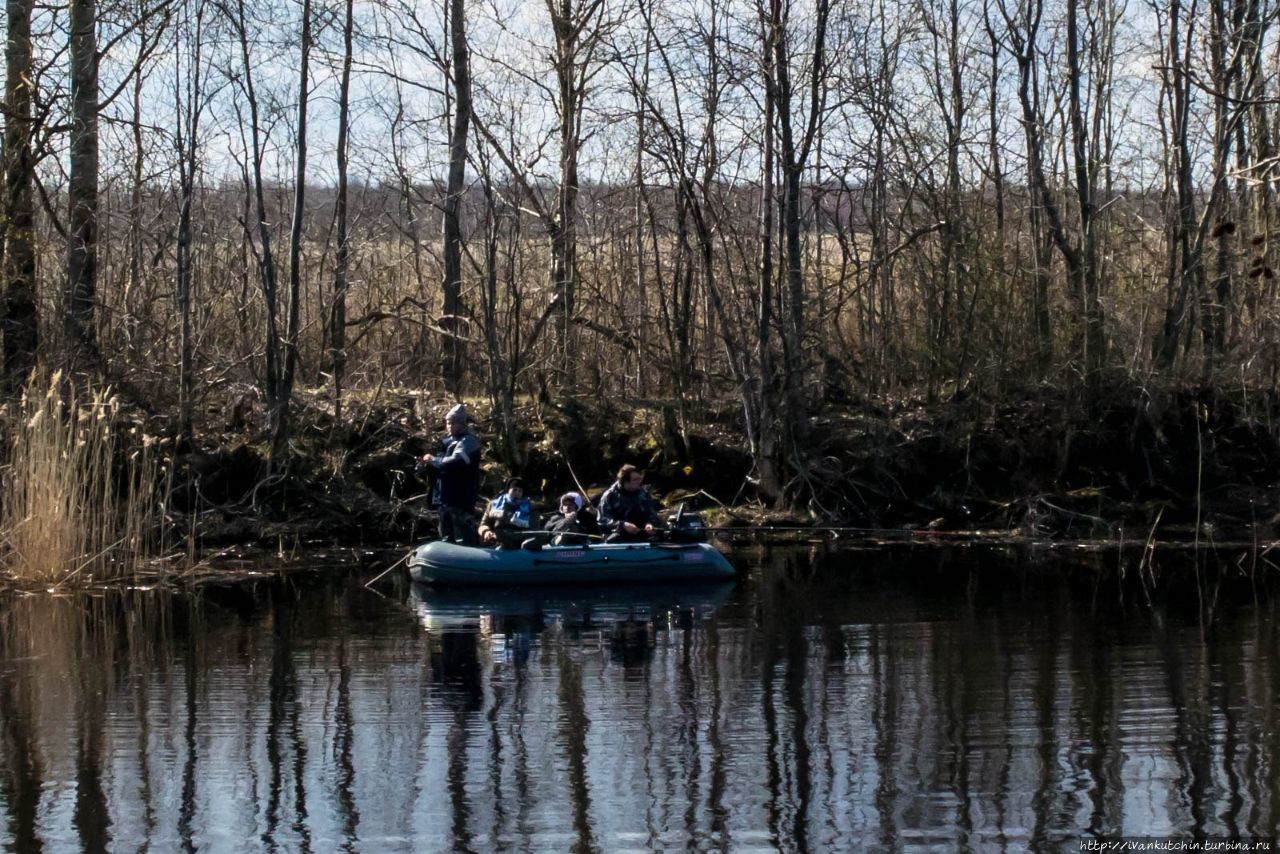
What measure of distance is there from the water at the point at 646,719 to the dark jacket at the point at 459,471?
5.30 ft

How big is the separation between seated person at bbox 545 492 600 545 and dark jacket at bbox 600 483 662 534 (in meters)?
0.15

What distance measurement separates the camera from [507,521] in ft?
48.7

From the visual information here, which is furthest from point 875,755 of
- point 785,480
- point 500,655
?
point 785,480

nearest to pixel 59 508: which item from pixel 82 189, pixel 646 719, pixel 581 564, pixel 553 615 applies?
pixel 553 615

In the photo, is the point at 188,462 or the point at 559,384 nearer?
the point at 188,462

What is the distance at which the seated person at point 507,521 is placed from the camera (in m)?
14.8

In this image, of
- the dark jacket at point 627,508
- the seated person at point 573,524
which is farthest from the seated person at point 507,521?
the dark jacket at point 627,508

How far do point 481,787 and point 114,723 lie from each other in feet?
9.09

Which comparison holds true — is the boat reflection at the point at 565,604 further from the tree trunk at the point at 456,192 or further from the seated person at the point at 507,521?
the tree trunk at the point at 456,192

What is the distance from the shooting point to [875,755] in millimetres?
7816

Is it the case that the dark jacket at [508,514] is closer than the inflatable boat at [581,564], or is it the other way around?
the inflatable boat at [581,564]

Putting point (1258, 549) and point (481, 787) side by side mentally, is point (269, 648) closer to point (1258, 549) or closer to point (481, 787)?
point (481, 787)

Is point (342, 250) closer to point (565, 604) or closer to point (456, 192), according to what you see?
point (456, 192)

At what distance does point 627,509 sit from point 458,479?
1.74 metres
